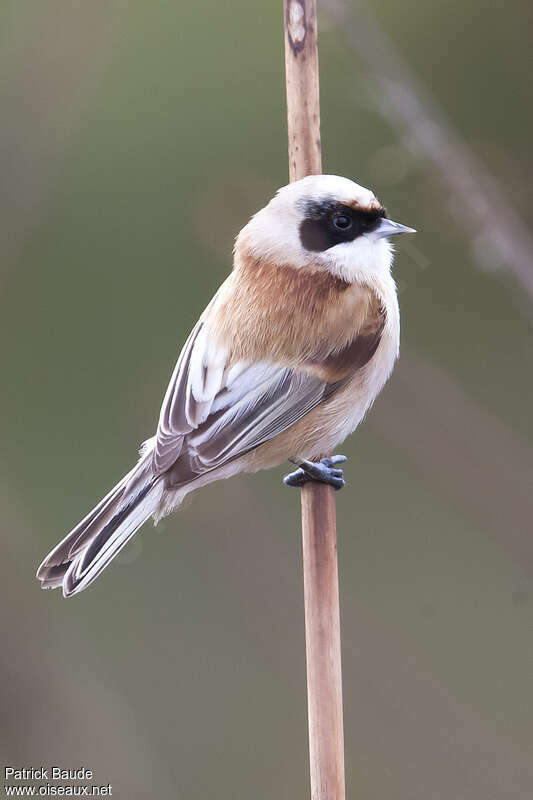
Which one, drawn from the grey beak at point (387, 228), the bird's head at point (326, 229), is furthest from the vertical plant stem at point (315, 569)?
the grey beak at point (387, 228)

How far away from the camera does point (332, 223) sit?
1.89m

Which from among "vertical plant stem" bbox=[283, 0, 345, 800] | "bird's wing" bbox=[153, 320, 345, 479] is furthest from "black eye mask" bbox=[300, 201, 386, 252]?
"bird's wing" bbox=[153, 320, 345, 479]

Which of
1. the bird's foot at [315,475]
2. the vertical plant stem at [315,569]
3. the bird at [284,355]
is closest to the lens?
the vertical plant stem at [315,569]

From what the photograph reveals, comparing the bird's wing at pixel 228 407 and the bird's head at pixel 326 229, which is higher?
the bird's head at pixel 326 229

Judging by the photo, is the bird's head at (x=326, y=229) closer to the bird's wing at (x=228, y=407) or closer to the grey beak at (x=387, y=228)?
the grey beak at (x=387, y=228)

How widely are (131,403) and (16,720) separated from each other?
2.18 ft

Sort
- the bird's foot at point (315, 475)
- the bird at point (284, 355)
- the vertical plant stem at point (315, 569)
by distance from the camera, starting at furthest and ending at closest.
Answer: the bird's foot at point (315, 475)
the bird at point (284, 355)
the vertical plant stem at point (315, 569)

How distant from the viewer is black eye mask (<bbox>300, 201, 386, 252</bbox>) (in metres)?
1.86

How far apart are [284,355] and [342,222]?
10.0 inches

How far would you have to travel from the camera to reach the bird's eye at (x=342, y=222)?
1880mm

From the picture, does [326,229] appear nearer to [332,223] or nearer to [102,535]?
[332,223]

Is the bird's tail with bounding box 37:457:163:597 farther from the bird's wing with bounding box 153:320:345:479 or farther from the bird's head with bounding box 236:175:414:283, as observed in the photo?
the bird's head with bounding box 236:175:414:283

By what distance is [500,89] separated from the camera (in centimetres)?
293

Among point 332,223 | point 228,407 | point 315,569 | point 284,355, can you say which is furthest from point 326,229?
point 315,569
